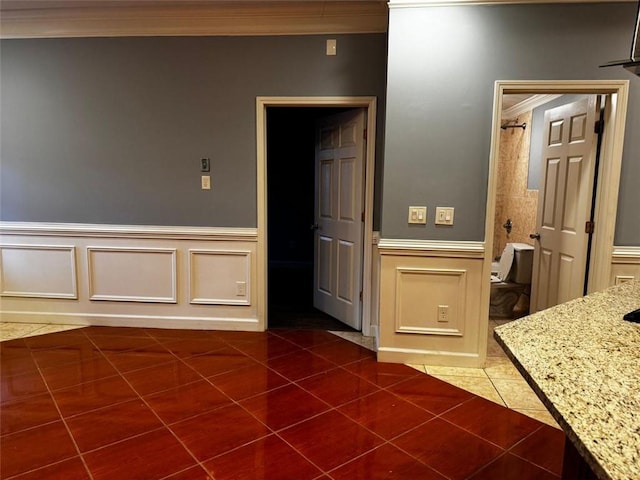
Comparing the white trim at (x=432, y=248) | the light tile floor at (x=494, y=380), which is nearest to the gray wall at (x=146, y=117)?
the white trim at (x=432, y=248)

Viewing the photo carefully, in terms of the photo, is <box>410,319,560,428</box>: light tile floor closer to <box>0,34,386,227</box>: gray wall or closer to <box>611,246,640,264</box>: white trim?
<box>611,246,640,264</box>: white trim

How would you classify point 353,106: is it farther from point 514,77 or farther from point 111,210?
point 111,210

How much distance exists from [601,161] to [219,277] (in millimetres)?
2988

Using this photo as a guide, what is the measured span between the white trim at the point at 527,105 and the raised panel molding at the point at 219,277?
332 centimetres

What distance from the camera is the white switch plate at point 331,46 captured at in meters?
3.33

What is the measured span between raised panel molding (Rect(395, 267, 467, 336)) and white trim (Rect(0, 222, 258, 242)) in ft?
4.41

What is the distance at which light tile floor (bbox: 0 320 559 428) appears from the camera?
249 cm

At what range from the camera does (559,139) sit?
346 cm

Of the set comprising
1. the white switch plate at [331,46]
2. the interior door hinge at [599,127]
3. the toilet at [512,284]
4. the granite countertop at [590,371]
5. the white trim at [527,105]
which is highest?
the white switch plate at [331,46]

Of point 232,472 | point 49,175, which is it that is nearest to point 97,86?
point 49,175

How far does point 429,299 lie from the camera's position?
3.02 metres

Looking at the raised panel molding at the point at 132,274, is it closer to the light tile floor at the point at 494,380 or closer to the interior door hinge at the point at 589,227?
the light tile floor at the point at 494,380

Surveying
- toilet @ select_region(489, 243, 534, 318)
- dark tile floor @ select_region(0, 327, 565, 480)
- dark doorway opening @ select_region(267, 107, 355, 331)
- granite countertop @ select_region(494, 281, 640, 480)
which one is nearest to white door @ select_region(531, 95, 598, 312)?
toilet @ select_region(489, 243, 534, 318)

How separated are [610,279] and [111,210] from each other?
387cm
